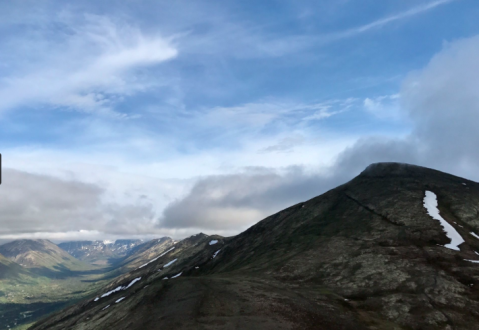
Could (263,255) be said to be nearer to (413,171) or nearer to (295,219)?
(295,219)

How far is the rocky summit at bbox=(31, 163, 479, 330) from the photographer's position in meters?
56.8

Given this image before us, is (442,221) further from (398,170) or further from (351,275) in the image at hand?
(398,170)

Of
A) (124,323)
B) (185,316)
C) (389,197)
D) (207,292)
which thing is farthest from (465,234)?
(124,323)

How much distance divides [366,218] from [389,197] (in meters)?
25.0

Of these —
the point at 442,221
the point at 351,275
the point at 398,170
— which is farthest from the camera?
the point at 398,170

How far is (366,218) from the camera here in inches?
5448

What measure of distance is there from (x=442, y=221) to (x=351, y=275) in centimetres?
5624

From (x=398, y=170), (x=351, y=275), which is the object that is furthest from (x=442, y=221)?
(x=398, y=170)

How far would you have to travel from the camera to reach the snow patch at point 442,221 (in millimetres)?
98600

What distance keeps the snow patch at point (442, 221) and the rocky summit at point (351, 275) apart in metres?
0.43

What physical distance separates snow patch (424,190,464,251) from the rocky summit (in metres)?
0.43

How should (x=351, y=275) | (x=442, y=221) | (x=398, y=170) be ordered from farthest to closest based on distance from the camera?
(x=398, y=170)
(x=442, y=221)
(x=351, y=275)

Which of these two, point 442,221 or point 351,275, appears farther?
point 442,221

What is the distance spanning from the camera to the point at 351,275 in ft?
287
